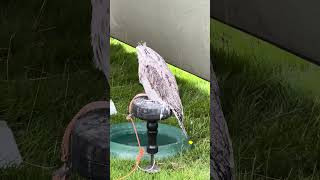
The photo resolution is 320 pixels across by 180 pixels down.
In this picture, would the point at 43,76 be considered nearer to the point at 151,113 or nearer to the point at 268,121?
the point at 268,121

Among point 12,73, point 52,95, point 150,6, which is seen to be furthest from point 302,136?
point 150,6

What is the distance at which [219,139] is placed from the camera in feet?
5.30

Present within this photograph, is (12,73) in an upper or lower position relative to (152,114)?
upper

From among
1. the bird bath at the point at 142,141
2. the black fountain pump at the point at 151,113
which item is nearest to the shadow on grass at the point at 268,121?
the black fountain pump at the point at 151,113

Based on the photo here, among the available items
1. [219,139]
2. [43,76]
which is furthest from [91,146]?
[219,139]

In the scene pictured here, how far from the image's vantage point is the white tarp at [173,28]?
11.6ft

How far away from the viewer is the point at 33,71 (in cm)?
157

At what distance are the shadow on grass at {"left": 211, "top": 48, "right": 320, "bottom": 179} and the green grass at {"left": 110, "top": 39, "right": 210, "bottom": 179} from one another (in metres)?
1.09

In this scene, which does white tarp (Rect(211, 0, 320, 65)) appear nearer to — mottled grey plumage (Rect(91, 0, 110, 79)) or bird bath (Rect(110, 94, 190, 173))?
mottled grey plumage (Rect(91, 0, 110, 79))

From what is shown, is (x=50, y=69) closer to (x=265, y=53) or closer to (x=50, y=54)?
(x=50, y=54)

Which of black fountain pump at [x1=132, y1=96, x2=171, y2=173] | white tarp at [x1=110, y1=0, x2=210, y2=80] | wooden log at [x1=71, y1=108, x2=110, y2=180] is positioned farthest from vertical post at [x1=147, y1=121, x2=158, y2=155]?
white tarp at [x1=110, y1=0, x2=210, y2=80]

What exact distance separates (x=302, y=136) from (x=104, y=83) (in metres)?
0.63

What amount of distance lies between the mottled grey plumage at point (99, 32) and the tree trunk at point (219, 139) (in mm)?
338

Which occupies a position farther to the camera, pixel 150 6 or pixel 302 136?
pixel 150 6
